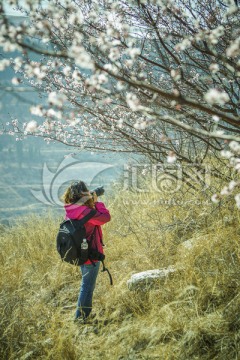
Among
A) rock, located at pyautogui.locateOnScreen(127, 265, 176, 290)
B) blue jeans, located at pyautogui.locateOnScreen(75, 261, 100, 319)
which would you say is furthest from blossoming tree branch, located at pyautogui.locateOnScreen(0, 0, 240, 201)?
blue jeans, located at pyautogui.locateOnScreen(75, 261, 100, 319)

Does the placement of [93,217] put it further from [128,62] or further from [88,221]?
[128,62]

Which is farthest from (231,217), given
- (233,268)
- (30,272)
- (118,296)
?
(30,272)

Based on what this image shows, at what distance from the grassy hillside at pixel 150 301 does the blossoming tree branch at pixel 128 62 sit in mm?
1044

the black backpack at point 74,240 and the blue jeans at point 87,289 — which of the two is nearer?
the black backpack at point 74,240

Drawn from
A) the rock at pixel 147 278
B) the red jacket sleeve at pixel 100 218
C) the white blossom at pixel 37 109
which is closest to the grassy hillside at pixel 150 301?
the rock at pixel 147 278

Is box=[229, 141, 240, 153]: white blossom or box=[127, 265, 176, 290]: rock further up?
box=[229, 141, 240, 153]: white blossom

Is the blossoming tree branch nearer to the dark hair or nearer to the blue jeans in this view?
the dark hair

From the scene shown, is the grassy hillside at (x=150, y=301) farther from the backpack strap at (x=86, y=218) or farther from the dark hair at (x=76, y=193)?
the dark hair at (x=76, y=193)

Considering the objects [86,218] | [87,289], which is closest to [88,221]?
[86,218]

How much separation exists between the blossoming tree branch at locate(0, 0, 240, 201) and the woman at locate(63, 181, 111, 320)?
815 mm

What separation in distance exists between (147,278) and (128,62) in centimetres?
236

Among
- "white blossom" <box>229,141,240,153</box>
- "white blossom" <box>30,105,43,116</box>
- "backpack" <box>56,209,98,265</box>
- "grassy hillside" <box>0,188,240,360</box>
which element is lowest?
"grassy hillside" <box>0,188,240,360</box>

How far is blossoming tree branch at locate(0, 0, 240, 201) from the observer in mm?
1912

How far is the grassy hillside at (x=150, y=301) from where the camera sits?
2746mm
